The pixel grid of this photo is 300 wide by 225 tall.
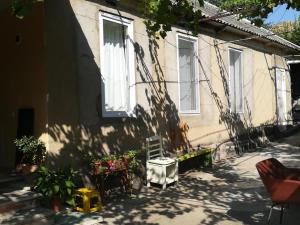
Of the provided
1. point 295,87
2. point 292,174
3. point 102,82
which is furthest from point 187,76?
point 295,87

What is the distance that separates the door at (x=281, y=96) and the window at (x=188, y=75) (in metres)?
7.08

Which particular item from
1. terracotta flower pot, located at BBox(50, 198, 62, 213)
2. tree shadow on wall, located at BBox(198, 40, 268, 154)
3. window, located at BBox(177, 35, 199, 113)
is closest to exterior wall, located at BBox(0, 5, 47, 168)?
terracotta flower pot, located at BBox(50, 198, 62, 213)

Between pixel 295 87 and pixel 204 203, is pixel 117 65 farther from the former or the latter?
pixel 295 87

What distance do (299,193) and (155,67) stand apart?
5626mm

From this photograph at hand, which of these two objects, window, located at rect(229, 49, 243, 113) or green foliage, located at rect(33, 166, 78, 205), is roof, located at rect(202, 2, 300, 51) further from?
green foliage, located at rect(33, 166, 78, 205)

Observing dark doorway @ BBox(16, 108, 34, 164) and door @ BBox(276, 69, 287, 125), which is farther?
door @ BBox(276, 69, 287, 125)

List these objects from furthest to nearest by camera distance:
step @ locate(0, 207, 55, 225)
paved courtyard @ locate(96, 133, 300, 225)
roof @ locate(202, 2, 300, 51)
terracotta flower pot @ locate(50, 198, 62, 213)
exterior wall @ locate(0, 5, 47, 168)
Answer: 1. roof @ locate(202, 2, 300, 51)
2. exterior wall @ locate(0, 5, 47, 168)
3. terracotta flower pot @ locate(50, 198, 62, 213)
4. paved courtyard @ locate(96, 133, 300, 225)
5. step @ locate(0, 207, 55, 225)

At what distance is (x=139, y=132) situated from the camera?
999cm

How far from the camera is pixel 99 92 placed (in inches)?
353

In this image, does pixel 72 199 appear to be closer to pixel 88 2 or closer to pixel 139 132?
pixel 139 132

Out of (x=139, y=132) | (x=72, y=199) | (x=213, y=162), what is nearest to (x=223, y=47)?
(x=213, y=162)

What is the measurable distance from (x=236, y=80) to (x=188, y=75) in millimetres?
3312

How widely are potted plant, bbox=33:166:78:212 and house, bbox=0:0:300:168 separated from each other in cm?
56

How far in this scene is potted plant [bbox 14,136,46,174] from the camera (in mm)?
7849
